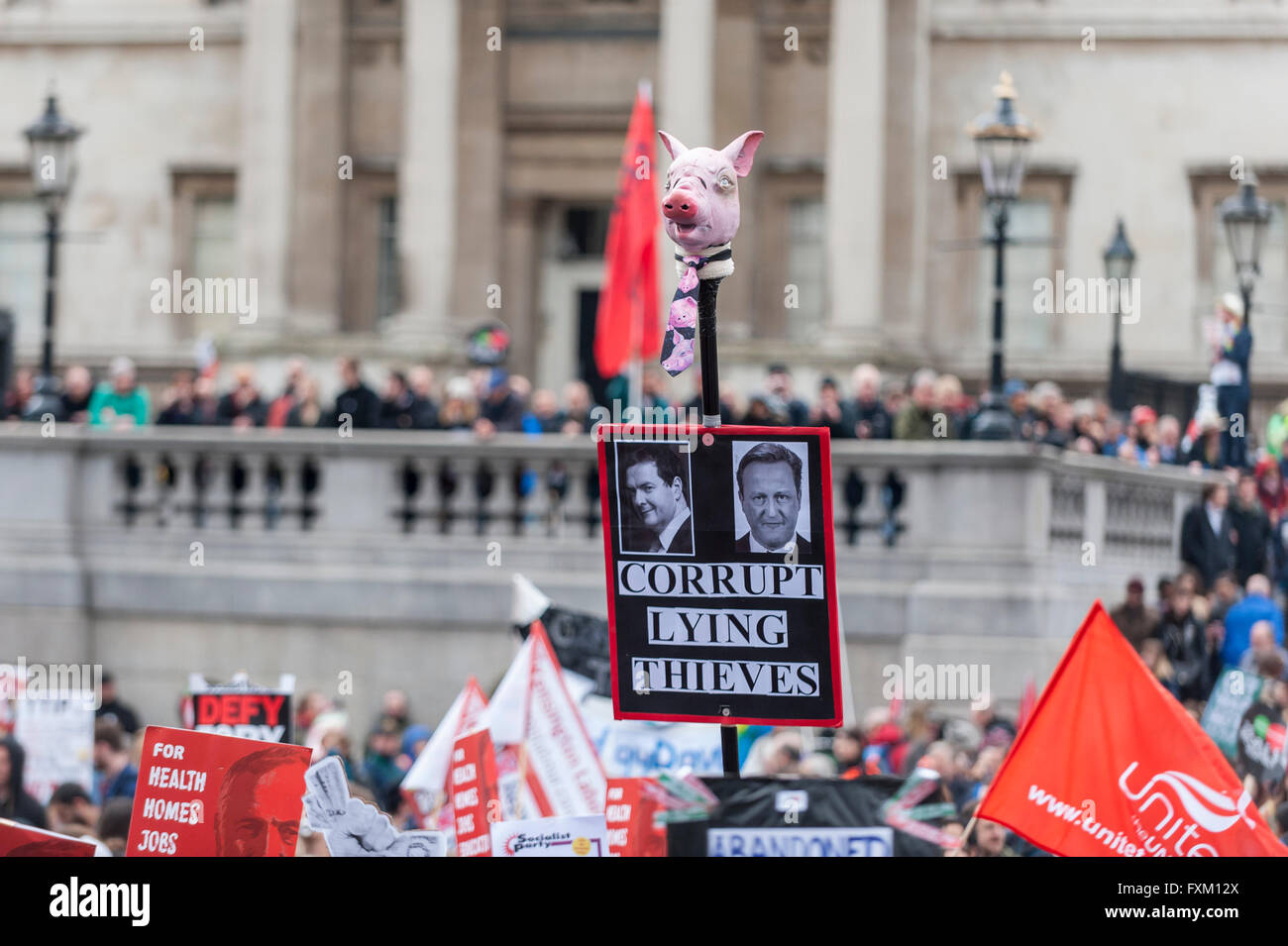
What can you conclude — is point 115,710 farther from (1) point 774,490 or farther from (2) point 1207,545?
(1) point 774,490

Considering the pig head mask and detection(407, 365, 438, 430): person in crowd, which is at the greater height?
the pig head mask

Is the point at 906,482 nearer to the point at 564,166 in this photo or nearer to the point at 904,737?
the point at 904,737

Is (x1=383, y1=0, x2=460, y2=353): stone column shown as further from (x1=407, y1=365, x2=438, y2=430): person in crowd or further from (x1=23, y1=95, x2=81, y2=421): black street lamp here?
(x1=407, y1=365, x2=438, y2=430): person in crowd

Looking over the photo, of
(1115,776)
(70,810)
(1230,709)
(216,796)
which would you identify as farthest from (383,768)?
(1115,776)


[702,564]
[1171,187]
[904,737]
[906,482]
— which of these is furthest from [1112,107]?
[702,564]

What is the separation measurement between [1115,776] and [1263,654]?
849 cm

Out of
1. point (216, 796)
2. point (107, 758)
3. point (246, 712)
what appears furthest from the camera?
point (107, 758)

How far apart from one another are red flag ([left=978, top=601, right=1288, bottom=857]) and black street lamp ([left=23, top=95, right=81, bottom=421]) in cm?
1453

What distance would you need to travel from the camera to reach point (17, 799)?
11.9 meters

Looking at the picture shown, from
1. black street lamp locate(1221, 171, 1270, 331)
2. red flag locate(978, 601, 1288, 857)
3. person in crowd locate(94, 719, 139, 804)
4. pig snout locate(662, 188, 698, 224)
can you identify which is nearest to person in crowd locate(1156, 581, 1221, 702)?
black street lamp locate(1221, 171, 1270, 331)

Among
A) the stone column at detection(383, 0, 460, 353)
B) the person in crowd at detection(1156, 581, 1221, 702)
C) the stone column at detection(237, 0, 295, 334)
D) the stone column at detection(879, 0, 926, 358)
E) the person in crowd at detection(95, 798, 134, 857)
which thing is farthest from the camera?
the stone column at detection(237, 0, 295, 334)

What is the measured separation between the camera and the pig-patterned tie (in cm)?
630

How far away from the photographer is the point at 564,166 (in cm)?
3591

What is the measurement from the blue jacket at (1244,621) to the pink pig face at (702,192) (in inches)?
481
